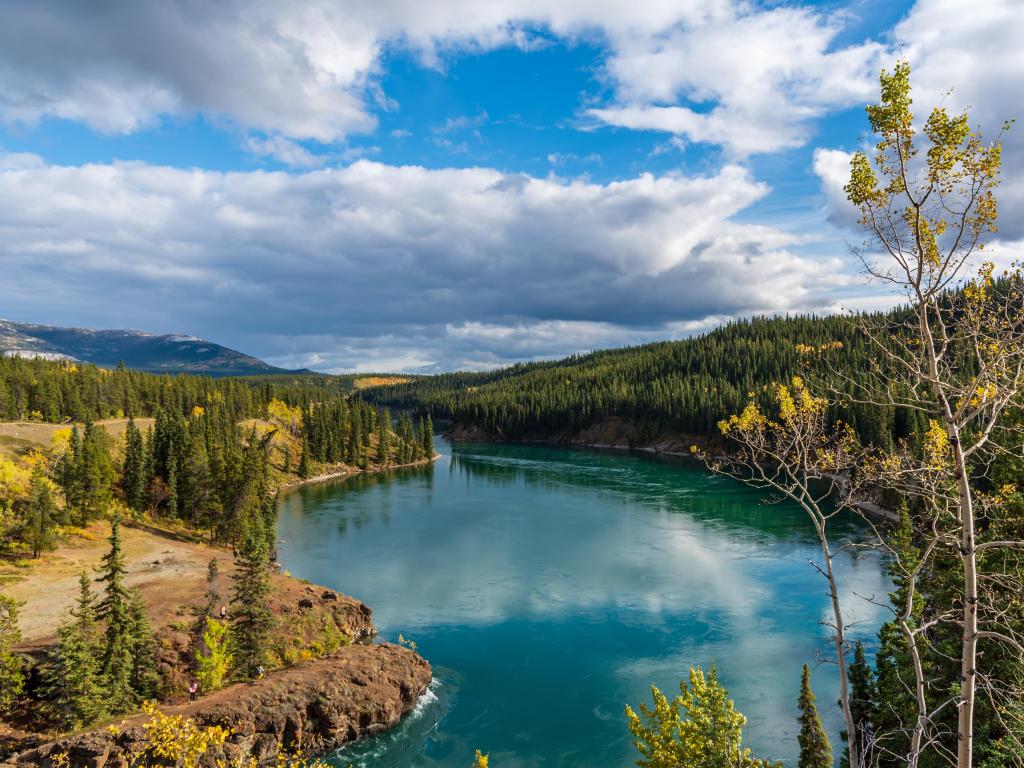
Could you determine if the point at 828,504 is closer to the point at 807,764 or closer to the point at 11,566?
the point at 807,764

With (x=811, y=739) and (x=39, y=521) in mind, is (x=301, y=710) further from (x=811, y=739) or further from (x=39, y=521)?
(x=39, y=521)

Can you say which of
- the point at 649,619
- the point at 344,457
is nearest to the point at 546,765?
the point at 649,619

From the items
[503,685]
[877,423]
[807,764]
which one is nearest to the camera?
[807,764]

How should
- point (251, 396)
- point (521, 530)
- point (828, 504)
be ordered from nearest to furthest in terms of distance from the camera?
point (521, 530) → point (828, 504) → point (251, 396)

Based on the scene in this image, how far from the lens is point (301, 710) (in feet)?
117

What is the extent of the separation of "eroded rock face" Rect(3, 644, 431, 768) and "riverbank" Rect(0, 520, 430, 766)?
63 mm

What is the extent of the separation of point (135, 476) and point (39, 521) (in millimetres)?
23480

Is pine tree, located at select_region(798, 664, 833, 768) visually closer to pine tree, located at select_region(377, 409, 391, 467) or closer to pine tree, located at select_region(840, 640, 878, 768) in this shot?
pine tree, located at select_region(840, 640, 878, 768)

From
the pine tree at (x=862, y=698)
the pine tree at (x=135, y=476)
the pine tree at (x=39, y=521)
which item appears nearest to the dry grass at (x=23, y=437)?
the pine tree at (x=135, y=476)

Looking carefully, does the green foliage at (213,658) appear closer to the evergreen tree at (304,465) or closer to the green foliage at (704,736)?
the green foliage at (704,736)

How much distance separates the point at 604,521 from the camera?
292 feet

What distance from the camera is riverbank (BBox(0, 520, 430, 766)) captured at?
33281 mm

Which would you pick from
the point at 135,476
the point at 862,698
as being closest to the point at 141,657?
the point at 862,698

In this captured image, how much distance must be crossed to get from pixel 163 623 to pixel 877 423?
116 metres
